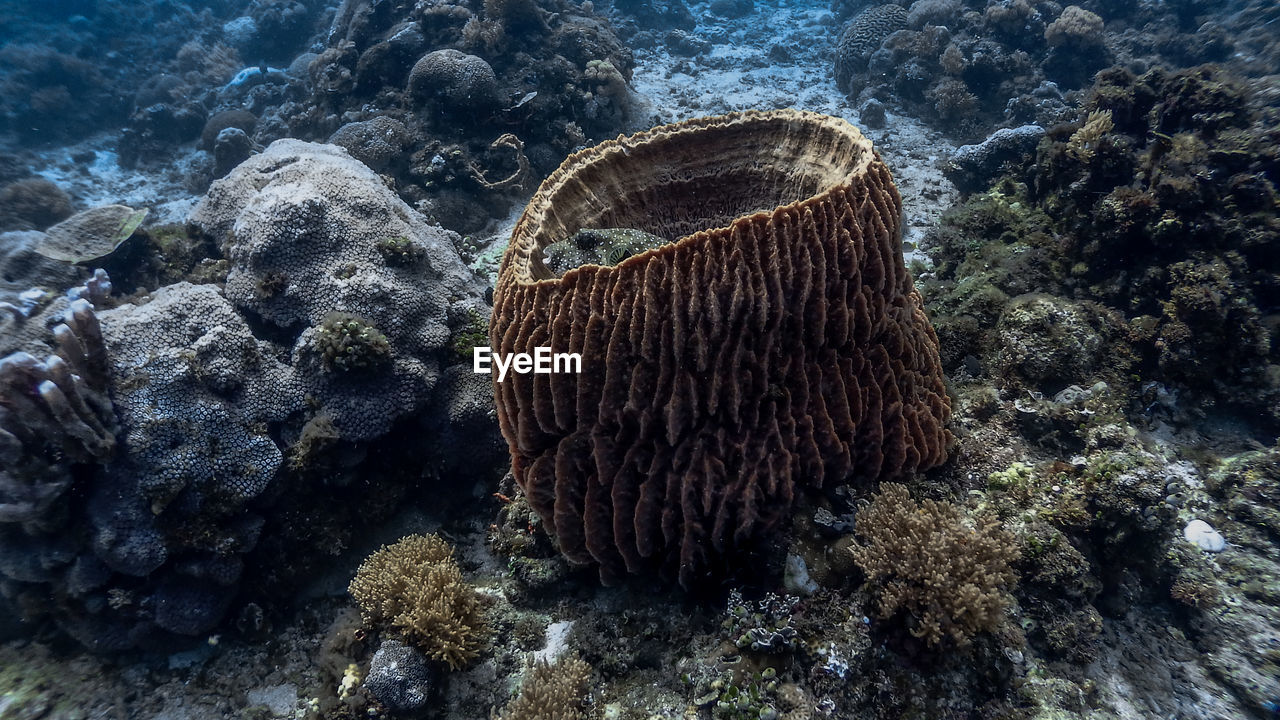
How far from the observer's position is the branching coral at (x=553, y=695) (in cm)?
324

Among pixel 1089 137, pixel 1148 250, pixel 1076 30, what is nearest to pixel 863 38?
pixel 1076 30

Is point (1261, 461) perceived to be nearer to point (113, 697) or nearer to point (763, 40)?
point (113, 697)

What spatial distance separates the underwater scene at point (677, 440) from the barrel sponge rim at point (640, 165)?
0.04 metres

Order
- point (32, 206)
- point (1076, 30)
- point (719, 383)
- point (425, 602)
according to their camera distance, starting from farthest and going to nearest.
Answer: point (1076, 30), point (32, 206), point (425, 602), point (719, 383)

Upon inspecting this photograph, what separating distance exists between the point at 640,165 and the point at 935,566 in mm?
4113

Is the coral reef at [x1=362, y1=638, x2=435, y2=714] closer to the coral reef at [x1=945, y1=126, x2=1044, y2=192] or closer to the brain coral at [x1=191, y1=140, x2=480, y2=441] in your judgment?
the brain coral at [x1=191, y1=140, x2=480, y2=441]

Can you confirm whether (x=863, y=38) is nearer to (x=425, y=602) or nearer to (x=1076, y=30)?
(x=1076, y=30)

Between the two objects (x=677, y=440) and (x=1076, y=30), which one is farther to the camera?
(x=1076, y=30)

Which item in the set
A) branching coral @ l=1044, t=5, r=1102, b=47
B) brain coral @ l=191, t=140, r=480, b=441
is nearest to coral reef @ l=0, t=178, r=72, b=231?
brain coral @ l=191, t=140, r=480, b=441

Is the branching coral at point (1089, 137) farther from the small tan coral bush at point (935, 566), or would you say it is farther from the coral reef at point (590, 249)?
the coral reef at point (590, 249)

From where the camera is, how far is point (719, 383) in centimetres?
323

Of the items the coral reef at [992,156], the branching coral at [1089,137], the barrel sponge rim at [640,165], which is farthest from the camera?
the coral reef at [992,156]

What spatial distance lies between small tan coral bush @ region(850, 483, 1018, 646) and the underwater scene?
22mm

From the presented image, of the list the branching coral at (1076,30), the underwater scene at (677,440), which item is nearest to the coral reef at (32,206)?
the underwater scene at (677,440)
